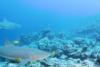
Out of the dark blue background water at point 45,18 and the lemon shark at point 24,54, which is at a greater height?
the dark blue background water at point 45,18

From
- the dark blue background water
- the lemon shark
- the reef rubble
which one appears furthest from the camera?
the dark blue background water

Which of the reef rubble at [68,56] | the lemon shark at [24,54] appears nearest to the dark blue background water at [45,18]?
the reef rubble at [68,56]

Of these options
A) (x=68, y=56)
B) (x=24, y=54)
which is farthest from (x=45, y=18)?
(x=24, y=54)

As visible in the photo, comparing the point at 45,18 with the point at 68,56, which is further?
the point at 45,18

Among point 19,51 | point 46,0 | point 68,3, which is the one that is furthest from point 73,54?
point 46,0

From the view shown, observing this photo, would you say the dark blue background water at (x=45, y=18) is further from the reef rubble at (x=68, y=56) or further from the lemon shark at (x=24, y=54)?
the lemon shark at (x=24, y=54)

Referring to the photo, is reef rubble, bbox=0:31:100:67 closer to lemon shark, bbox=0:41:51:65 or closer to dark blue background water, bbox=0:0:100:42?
lemon shark, bbox=0:41:51:65

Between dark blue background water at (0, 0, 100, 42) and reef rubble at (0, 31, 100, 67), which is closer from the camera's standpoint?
reef rubble at (0, 31, 100, 67)

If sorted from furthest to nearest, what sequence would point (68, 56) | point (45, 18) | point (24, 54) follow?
1. point (45, 18)
2. point (68, 56)
3. point (24, 54)

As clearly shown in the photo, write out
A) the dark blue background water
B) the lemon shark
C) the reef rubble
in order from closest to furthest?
1. the lemon shark
2. the reef rubble
3. the dark blue background water

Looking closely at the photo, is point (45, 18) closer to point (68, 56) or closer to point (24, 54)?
point (68, 56)

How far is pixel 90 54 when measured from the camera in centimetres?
703

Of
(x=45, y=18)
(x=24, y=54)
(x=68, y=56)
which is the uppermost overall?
(x=45, y=18)

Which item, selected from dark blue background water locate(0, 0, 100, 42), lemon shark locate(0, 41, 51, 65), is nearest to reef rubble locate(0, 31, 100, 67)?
lemon shark locate(0, 41, 51, 65)
